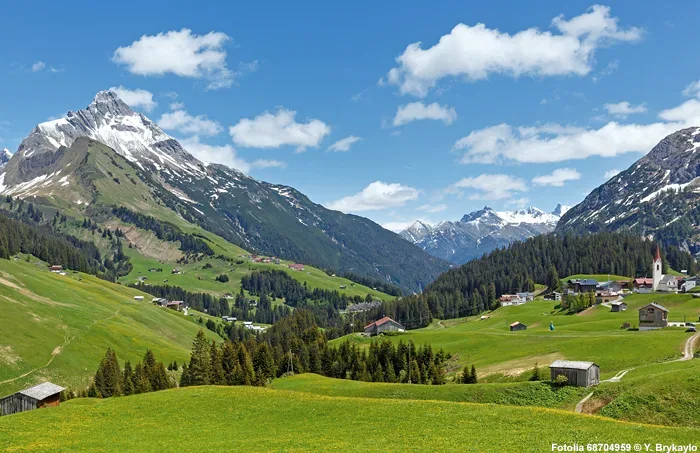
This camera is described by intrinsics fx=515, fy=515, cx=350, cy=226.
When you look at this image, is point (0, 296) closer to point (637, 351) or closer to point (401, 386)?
point (401, 386)

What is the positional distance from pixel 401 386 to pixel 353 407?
21.0 meters

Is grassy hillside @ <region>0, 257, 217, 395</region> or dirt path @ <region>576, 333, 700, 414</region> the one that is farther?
grassy hillside @ <region>0, 257, 217, 395</region>

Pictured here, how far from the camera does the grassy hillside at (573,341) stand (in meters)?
85.8

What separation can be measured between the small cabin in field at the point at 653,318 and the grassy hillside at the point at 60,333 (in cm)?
12331

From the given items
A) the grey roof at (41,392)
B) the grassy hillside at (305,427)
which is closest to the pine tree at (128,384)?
the grey roof at (41,392)

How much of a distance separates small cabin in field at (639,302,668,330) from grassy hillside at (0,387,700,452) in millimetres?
89630

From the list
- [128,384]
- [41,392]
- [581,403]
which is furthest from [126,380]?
[581,403]

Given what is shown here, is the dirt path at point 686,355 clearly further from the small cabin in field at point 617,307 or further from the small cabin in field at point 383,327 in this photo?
the small cabin in field at point 383,327

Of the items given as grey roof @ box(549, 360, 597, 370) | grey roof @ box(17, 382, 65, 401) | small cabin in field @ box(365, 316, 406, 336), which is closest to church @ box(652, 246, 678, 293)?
small cabin in field @ box(365, 316, 406, 336)

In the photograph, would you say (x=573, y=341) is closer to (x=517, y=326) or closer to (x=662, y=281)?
(x=517, y=326)

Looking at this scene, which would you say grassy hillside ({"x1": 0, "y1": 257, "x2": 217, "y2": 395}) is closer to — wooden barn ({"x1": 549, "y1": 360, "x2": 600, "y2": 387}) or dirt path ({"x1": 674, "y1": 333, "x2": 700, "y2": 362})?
wooden barn ({"x1": 549, "y1": 360, "x2": 600, "y2": 387})

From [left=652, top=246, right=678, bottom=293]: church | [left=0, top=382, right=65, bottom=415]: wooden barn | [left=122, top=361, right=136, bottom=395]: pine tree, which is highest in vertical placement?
[left=652, top=246, right=678, bottom=293]: church

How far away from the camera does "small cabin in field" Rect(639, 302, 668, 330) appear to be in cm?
11812

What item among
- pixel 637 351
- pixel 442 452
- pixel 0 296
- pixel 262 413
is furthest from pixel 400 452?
pixel 0 296
